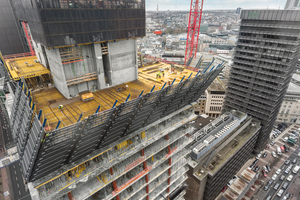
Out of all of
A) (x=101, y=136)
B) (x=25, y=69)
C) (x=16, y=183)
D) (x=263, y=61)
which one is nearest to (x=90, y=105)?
(x=101, y=136)

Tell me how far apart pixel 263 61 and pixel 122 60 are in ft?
251

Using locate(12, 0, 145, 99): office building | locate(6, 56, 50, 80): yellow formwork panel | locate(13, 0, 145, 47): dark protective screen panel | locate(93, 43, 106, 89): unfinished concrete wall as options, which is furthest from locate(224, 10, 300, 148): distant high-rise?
locate(6, 56, 50, 80): yellow formwork panel

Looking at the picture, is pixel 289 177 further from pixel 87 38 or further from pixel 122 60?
pixel 87 38

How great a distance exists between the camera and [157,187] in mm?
38438

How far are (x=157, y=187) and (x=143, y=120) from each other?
2106 cm

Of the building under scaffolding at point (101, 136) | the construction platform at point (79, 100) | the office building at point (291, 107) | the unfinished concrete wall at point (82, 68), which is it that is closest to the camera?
the building under scaffolding at point (101, 136)

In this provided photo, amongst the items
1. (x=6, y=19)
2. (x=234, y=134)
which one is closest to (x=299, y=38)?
(x=234, y=134)

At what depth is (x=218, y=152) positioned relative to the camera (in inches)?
3049

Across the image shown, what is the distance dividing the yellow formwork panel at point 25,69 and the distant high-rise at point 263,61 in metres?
85.8

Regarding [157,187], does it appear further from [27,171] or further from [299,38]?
[299,38]

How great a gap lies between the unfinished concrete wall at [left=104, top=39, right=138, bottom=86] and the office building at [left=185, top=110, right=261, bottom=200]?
4690 cm

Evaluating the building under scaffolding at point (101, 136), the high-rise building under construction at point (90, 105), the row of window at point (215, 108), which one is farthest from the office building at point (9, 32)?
the row of window at point (215, 108)

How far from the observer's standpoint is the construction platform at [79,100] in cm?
2252

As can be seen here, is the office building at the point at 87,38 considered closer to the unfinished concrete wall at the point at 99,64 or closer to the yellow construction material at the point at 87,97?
the unfinished concrete wall at the point at 99,64
